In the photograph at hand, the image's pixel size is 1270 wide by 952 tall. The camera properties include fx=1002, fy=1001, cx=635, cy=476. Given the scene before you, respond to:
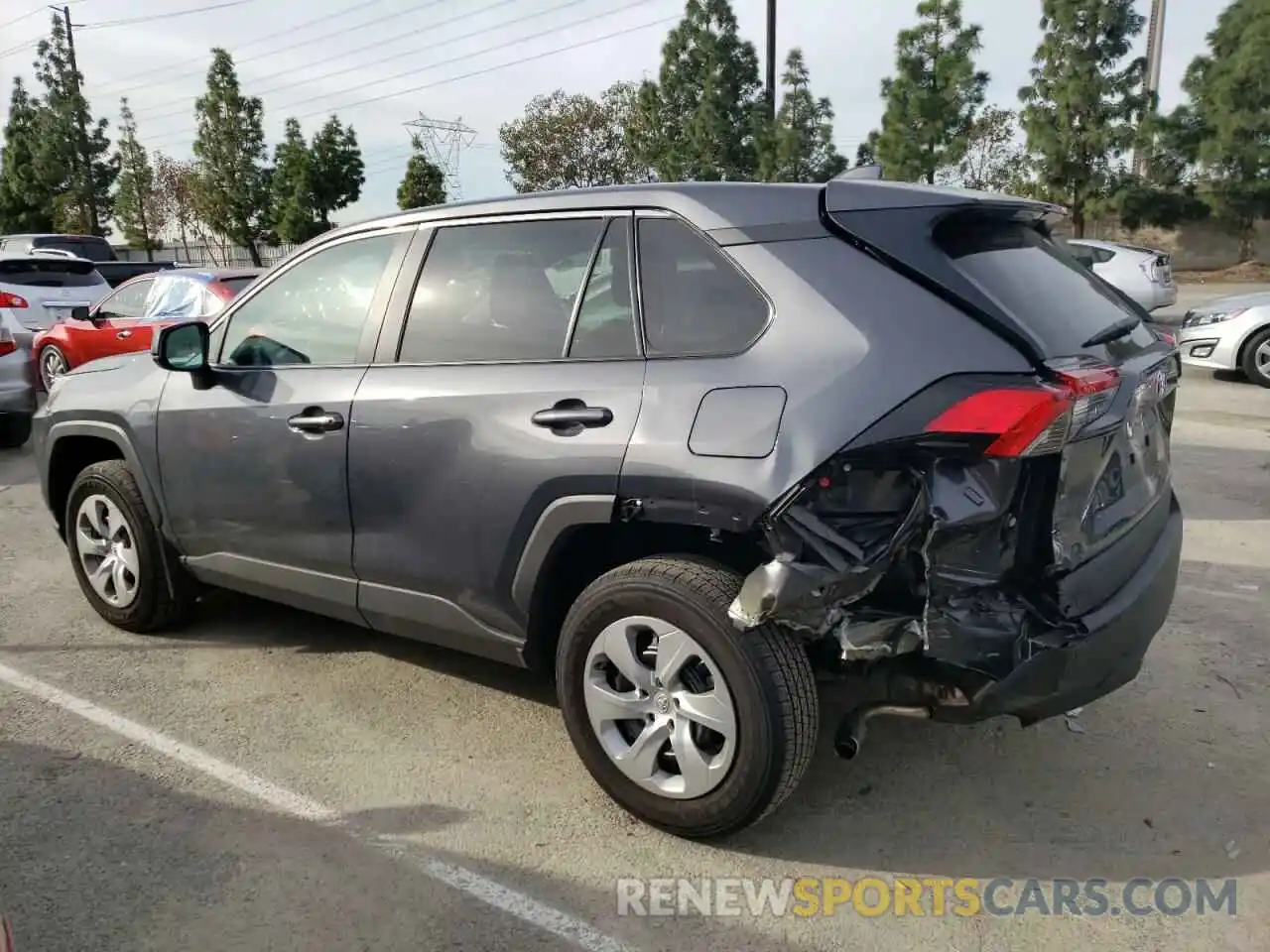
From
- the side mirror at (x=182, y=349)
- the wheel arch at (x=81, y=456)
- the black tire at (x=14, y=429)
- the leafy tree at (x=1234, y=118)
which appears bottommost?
the black tire at (x=14, y=429)

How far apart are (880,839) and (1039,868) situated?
0.44m

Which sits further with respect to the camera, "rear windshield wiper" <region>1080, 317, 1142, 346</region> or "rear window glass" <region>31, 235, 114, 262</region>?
"rear window glass" <region>31, 235, 114, 262</region>

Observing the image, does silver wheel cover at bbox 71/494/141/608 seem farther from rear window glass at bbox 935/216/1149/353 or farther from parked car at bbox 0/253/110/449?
parked car at bbox 0/253/110/449

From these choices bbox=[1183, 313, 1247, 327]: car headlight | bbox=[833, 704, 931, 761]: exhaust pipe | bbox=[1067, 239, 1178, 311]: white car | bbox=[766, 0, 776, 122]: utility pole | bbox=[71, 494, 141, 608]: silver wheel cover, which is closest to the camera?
bbox=[833, 704, 931, 761]: exhaust pipe

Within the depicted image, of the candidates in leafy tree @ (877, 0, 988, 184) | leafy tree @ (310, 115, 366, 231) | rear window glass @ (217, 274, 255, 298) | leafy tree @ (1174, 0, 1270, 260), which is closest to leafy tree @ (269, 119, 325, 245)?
leafy tree @ (310, 115, 366, 231)

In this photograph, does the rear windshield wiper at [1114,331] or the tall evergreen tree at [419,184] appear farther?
the tall evergreen tree at [419,184]

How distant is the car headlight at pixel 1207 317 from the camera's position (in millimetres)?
10781

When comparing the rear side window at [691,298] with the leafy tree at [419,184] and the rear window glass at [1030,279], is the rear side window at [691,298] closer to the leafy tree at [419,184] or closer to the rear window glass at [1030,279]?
the rear window glass at [1030,279]

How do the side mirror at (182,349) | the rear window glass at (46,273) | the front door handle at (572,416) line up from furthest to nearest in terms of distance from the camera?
the rear window glass at (46,273), the side mirror at (182,349), the front door handle at (572,416)

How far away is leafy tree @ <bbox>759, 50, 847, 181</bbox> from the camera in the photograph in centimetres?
2733

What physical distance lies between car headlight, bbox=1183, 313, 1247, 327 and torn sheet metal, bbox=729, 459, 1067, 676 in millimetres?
→ 9968

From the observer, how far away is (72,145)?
126 ft

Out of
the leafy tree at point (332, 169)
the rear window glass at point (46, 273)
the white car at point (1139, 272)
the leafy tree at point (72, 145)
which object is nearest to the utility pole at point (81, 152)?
the leafy tree at point (72, 145)

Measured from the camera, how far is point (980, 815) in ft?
10.1
